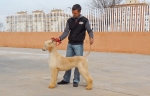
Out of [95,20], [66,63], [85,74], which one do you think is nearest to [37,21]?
[95,20]

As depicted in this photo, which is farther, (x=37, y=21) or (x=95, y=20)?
(x=37, y=21)

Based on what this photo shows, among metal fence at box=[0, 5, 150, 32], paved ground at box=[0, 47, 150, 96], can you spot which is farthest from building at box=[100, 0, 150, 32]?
paved ground at box=[0, 47, 150, 96]

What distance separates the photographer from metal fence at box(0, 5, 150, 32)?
14727 mm

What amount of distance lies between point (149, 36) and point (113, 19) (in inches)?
92.4

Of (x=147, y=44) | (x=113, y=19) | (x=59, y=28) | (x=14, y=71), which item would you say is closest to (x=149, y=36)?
(x=147, y=44)

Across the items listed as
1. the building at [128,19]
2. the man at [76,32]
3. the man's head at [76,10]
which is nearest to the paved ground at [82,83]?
the man at [76,32]

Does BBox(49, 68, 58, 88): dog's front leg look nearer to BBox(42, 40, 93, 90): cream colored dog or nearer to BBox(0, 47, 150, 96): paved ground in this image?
BBox(42, 40, 93, 90): cream colored dog

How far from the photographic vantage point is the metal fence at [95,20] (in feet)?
48.3

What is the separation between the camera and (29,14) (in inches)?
759

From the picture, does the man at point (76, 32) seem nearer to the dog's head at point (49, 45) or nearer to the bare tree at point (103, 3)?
the dog's head at point (49, 45)

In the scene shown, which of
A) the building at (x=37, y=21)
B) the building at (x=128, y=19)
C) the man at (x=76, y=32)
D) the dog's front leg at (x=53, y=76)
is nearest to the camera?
the dog's front leg at (x=53, y=76)

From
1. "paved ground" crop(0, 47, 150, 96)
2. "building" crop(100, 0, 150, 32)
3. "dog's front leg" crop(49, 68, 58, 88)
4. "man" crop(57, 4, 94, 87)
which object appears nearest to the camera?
"paved ground" crop(0, 47, 150, 96)

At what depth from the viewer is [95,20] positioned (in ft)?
53.4

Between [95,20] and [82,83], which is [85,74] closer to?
[82,83]
